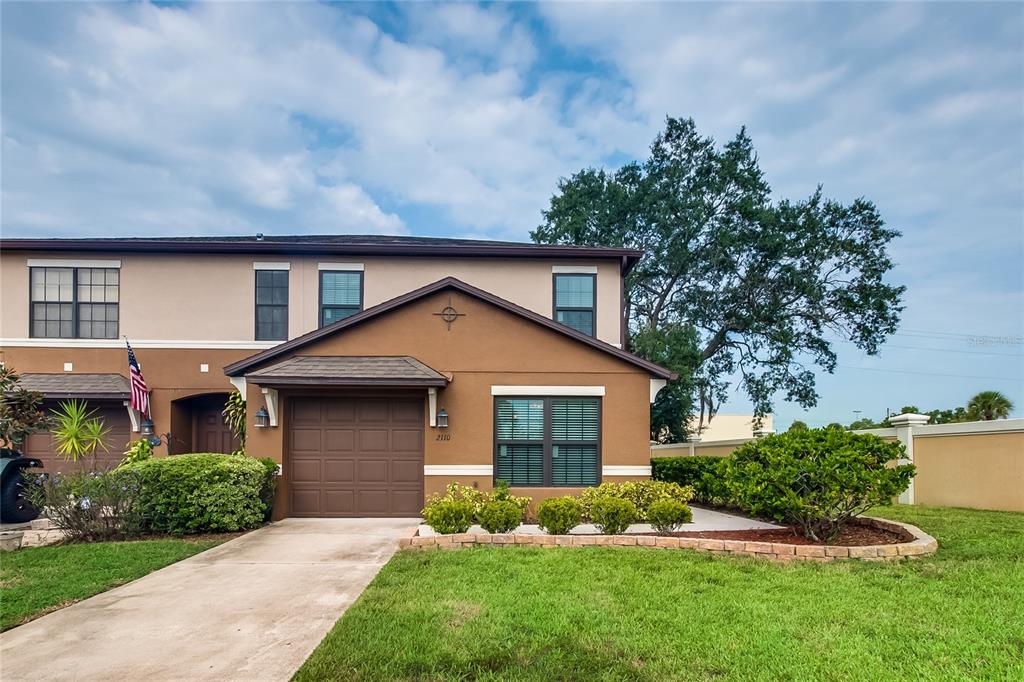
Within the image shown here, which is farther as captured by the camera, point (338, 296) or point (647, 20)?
point (338, 296)

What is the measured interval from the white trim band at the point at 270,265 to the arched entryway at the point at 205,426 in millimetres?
3084

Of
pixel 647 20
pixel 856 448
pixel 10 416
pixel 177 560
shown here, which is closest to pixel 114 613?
pixel 177 560

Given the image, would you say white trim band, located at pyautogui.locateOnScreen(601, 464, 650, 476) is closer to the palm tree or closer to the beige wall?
the beige wall

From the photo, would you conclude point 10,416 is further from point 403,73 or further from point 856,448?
point 856,448

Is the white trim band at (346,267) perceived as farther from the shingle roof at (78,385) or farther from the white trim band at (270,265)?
the shingle roof at (78,385)

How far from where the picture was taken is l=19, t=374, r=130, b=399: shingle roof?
12.9 metres

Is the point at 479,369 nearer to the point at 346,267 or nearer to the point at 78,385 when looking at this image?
the point at 346,267

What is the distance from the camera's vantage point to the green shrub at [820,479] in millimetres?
7801

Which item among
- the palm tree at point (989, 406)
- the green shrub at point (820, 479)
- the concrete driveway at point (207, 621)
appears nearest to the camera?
the concrete driveway at point (207, 621)

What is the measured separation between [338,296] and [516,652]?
36.1ft

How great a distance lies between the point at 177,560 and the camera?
8.16m

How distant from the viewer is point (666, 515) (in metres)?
8.90

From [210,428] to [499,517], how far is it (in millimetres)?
9163

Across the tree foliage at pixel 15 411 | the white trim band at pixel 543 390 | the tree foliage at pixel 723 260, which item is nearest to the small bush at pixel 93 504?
the tree foliage at pixel 15 411
